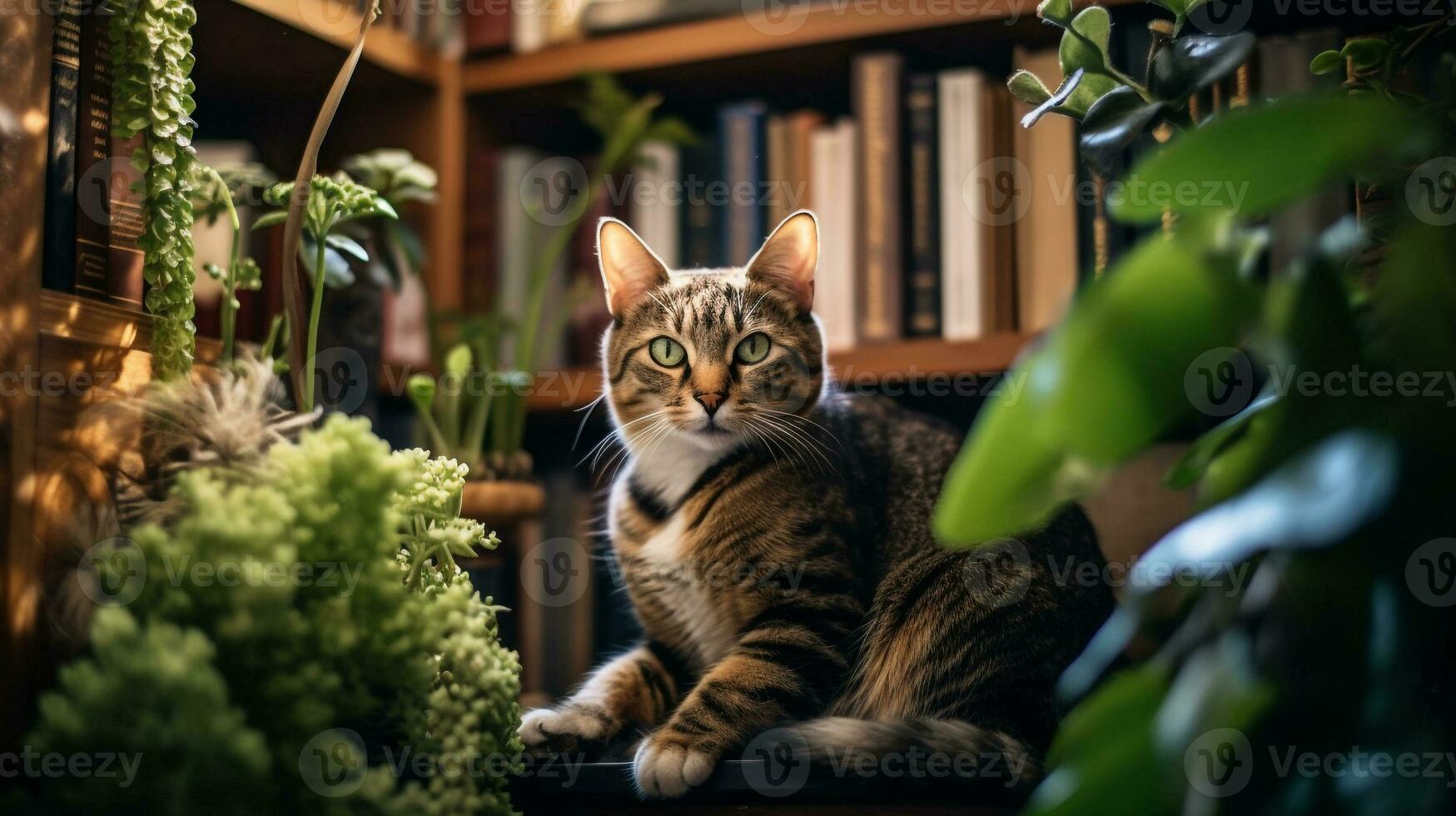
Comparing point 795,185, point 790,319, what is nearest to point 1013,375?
point 790,319

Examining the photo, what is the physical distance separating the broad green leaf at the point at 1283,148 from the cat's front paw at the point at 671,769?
1.72 ft

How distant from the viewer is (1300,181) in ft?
1.39

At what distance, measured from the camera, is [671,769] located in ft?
2.48

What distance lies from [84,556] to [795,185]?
94cm

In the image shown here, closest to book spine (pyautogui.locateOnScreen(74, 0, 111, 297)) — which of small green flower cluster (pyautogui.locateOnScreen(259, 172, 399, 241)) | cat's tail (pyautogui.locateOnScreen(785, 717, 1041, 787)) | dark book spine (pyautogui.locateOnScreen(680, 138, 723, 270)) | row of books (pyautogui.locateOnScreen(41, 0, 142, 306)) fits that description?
row of books (pyautogui.locateOnScreen(41, 0, 142, 306))

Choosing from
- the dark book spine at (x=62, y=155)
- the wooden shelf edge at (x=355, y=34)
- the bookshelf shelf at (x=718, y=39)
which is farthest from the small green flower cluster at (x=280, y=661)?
the bookshelf shelf at (x=718, y=39)

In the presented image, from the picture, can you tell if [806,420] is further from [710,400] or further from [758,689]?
[758,689]

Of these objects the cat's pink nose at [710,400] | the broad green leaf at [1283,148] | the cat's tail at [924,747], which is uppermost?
the broad green leaf at [1283,148]

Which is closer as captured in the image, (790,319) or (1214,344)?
(1214,344)

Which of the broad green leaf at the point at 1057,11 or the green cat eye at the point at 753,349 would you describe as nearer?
the broad green leaf at the point at 1057,11

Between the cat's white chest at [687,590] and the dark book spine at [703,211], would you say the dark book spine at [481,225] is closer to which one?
the dark book spine at [703,211]

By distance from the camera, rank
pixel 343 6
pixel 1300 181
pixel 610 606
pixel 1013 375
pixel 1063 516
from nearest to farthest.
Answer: pixel 1300 181 < pixel 1013 375 < pixel 1063 516 < pixel 343 6 < pixel 610 606

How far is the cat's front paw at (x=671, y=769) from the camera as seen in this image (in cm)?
75

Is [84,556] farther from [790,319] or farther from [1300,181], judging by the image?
[1300,181]
